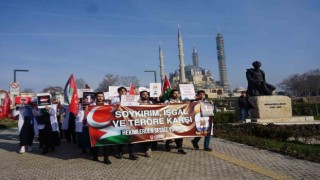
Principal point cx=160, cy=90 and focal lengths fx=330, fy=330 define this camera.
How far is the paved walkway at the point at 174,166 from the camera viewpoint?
6.56 meters

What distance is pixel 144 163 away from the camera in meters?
7.81

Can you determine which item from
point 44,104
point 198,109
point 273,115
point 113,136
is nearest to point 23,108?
point 44,104

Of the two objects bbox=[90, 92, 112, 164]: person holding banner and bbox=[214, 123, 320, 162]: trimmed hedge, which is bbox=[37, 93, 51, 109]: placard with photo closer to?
bbox=[90, 92, 112, 164]: person holding banner

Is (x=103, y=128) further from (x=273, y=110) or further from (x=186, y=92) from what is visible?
(x=273, y=110)

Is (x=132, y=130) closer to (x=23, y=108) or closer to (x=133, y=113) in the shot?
(x=133, y=113)

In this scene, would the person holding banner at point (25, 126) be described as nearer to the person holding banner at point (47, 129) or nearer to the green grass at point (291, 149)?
the person holding banner at point (47, 129)

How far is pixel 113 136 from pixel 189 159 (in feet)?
6.43

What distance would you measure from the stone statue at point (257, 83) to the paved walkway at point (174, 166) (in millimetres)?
9916

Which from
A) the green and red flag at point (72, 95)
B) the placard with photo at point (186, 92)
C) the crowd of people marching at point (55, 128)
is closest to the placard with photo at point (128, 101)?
the crowd of people marching at point (55, 128)

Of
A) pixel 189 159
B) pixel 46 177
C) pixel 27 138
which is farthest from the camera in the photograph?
pixel 27 138

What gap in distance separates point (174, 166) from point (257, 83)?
508 inches

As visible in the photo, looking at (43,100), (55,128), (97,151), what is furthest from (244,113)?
(97,151)

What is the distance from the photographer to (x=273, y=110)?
1789cm

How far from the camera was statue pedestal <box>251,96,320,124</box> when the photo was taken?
58.1 feet
